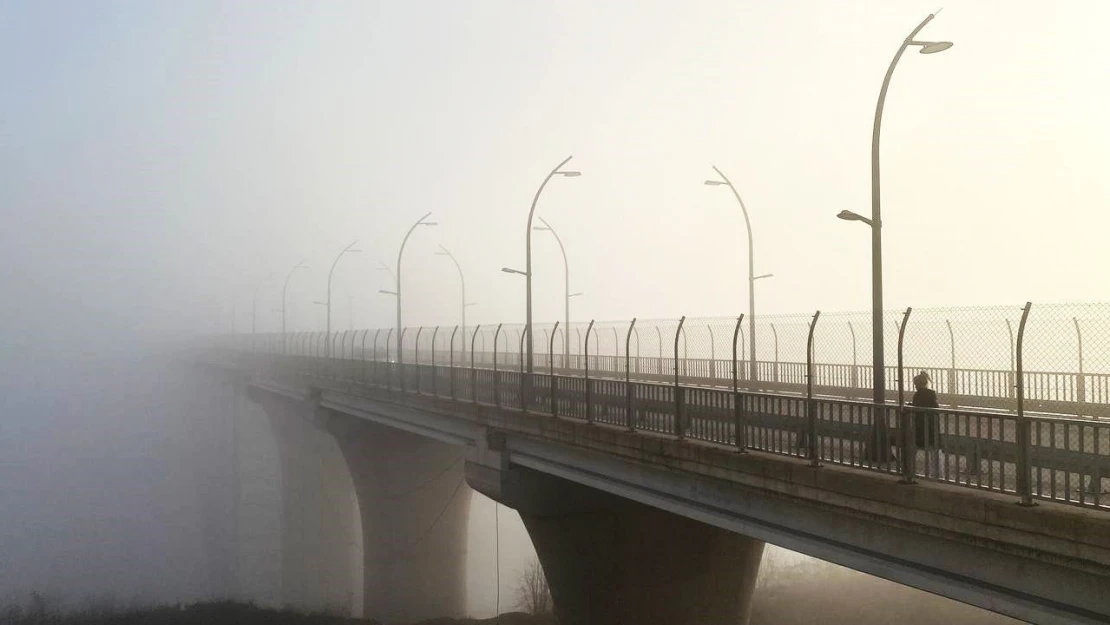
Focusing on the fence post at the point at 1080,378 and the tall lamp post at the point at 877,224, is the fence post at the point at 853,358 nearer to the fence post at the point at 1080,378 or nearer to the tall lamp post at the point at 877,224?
the fence post at the point at 1080,378

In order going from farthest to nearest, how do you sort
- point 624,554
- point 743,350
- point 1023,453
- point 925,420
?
point 743,350, point 624,554, point 925,420, point 1023,453

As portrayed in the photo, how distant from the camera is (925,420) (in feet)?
41.7

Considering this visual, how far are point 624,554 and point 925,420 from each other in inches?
565

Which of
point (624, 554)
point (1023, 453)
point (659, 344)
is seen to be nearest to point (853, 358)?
point (624, 554)

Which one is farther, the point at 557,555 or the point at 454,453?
the point at 454,453

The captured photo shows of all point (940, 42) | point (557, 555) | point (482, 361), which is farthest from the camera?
point (482, 361)

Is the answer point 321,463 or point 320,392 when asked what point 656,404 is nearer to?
point 320,392

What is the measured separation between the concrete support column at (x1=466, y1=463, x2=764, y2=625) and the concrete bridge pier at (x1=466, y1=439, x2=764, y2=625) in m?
0.02

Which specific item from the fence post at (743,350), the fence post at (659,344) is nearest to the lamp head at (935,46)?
the fence post at (743,350)

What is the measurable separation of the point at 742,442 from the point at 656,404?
3.51 metres

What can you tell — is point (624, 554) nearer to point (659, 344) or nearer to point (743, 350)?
point (743, 350)

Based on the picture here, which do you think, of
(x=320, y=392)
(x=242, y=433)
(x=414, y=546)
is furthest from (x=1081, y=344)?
(x=242, y=433)

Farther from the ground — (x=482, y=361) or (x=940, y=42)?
(x=940, y=42)

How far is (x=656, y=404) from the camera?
64.1 feet
